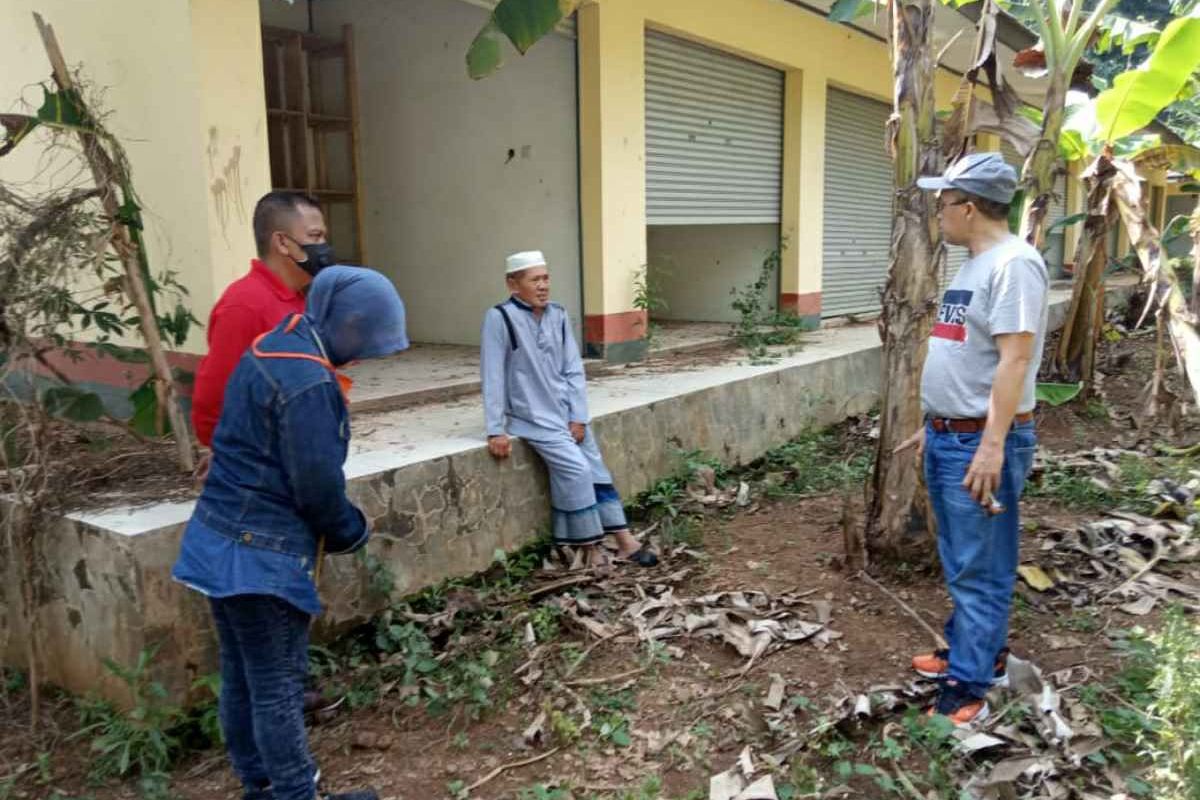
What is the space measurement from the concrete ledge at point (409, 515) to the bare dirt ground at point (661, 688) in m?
0.21

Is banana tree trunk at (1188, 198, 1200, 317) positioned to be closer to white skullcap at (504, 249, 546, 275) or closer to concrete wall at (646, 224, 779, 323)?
white skullcap at (504, 249, 546, 275)

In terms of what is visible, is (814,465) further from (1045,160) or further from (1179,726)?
(1179,726)

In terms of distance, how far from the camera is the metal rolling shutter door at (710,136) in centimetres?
778

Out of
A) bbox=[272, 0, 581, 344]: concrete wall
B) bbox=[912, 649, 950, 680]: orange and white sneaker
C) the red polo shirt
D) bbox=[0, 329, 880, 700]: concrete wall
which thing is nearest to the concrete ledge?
bbox=[0, 329, 880, 700]: concrete wall

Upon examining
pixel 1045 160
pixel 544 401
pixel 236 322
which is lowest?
pixel 544 401

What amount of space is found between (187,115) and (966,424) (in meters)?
3.94

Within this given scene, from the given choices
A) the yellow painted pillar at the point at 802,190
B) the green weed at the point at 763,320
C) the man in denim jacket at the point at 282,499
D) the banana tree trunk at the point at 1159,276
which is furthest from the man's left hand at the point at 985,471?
the yellow painted pillar at the point at 802,190

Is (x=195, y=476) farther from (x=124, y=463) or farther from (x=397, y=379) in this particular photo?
(x=397, y=379)

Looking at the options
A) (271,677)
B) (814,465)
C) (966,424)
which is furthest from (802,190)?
(271,677)

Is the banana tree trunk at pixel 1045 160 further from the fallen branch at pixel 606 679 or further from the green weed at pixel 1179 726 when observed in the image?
the fallen branch at pixel 606 679

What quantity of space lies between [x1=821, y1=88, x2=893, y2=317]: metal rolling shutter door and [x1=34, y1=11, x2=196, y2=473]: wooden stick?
800cm

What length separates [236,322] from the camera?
2889 millimetres

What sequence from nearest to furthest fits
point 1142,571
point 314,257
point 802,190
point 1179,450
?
point 314,257 < point 1142,571 < point 1179,450 < point 802,190

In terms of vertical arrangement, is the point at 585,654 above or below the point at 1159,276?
below
